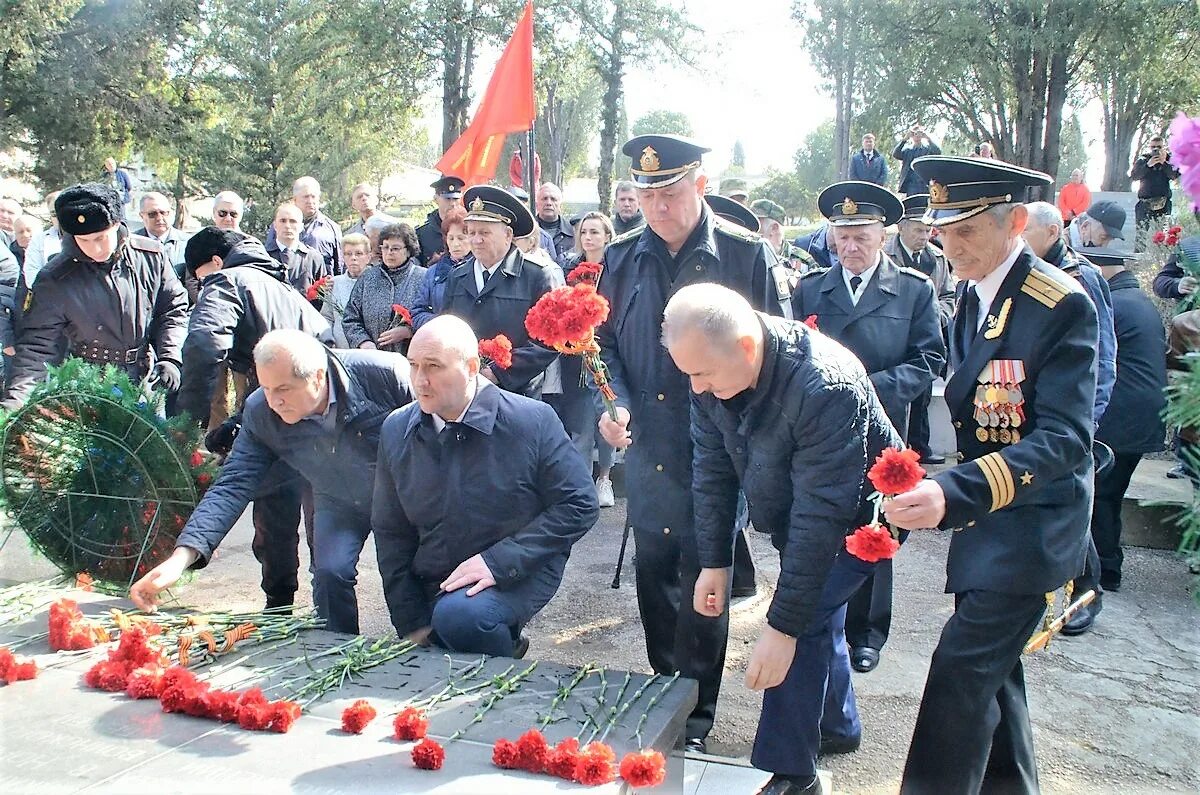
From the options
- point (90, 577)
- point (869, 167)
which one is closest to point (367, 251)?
point (90, 577)

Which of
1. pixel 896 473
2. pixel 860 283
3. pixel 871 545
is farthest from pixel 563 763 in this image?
pixel 860 283

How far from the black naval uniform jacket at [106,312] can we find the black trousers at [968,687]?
472 centimetres

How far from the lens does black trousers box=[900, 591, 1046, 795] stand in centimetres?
278

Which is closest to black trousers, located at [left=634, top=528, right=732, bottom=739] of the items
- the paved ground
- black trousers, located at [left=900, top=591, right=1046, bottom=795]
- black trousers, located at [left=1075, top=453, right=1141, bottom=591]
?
the paved ground

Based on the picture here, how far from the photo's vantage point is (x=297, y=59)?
20.0 meters

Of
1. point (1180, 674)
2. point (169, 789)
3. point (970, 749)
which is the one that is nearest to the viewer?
point (169, 789)

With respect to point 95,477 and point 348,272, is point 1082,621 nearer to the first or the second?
point 95,477

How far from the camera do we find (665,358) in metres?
3.91

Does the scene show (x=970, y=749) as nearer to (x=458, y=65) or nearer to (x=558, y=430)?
(x=558, y=430)

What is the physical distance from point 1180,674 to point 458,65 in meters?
20.3

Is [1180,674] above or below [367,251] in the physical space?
below

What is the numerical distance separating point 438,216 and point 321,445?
15.3 feet

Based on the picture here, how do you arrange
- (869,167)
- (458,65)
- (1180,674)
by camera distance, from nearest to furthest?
(1180,674), (869,167), (458,65)

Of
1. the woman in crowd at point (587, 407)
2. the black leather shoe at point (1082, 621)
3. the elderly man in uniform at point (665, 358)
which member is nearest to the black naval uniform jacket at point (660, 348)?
the elderly man in uniform at point (665, 358)
